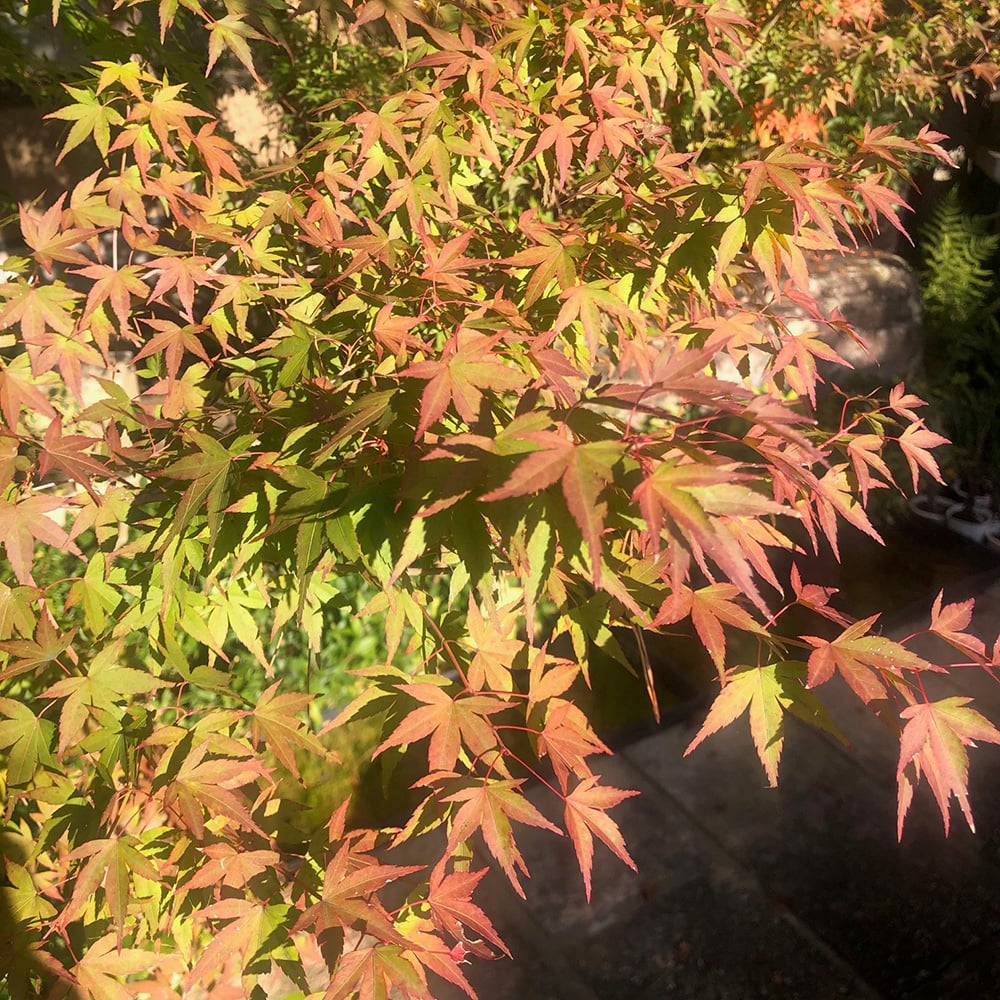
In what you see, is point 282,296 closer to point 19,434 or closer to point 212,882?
point 19,434

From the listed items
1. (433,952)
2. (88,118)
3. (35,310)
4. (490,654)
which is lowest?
(433,952)

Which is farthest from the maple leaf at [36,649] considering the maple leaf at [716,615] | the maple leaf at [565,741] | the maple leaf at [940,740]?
the maple leaf at [940,740]

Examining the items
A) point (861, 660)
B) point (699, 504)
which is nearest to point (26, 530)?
point (699, 504)

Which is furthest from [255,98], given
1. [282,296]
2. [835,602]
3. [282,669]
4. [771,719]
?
[771,719]

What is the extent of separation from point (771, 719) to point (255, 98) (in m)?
4.86

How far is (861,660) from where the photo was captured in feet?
4.51

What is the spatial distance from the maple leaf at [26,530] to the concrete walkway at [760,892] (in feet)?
6.66

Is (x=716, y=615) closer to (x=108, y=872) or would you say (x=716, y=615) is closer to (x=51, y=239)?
(x=108, y=872)

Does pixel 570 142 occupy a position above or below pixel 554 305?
above

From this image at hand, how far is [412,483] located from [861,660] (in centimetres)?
80

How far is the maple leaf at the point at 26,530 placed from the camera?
144 cm

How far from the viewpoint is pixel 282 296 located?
6.07 feet

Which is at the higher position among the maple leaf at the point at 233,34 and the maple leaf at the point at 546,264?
the maple leaf at the point at 233,34

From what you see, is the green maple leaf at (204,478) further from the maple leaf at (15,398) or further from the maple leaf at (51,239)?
the maple leaf at (51,239)
